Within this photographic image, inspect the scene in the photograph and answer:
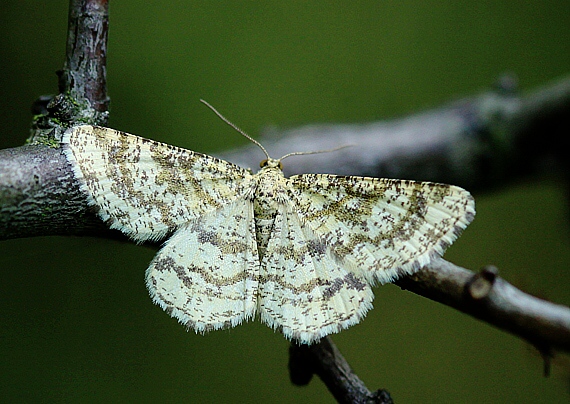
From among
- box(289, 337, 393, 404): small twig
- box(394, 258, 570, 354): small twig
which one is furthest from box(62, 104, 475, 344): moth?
box(394, 258, 570, 354): small twig

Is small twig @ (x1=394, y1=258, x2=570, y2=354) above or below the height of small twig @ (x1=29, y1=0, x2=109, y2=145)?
below

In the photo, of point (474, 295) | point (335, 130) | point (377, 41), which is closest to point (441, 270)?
point (474, 295)

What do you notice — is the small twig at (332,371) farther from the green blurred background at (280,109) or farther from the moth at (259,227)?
the green blurred background at (280,109)

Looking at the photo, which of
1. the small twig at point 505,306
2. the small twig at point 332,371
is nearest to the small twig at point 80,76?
the small twig at point 332,371

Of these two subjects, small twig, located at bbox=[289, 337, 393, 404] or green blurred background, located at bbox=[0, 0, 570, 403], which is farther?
green blurred background, located at bbox=[0, 0, 570, 403]

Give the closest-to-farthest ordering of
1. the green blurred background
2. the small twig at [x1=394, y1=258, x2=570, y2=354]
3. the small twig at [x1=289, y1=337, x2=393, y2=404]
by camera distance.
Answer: the small twig at [x1=394, y1=258, x2=570, y2=354] → the small twig at [x1=289, y1=337, x2=393, y2=404] → the green blurred background

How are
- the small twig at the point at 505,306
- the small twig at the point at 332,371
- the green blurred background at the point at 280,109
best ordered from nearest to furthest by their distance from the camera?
the small twig at the point at 505,306 < the small twig at the point at 332,371 < the green blurred background at the point at 280,109

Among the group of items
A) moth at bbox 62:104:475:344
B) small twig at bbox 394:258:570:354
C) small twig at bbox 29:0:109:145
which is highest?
small twig at bbox 29:0:109:145

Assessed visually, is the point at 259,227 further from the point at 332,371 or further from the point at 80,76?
the point at 80,76

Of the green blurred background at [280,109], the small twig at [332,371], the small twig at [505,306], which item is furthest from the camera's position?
the green blurred background at [280,109]

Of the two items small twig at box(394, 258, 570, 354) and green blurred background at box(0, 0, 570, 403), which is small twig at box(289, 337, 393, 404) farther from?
green blurred background at box(0, 0, 570, 403)
